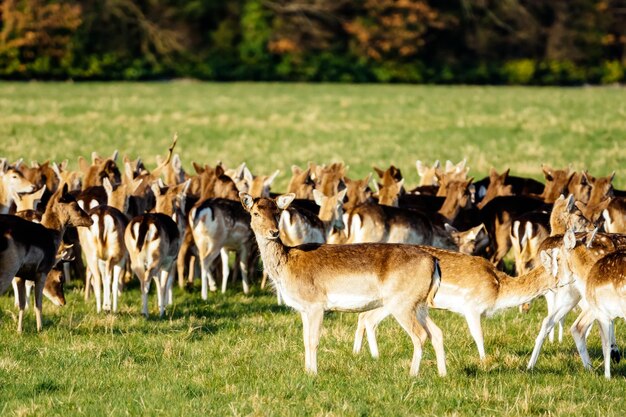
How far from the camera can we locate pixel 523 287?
8.66m

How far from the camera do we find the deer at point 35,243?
31.0 ft

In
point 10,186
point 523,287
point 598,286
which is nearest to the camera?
point 598,286

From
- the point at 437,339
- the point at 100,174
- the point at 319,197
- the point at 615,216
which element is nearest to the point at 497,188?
the point at 615,216

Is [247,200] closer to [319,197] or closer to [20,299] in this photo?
[20,299]

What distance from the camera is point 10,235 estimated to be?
31.2 ft

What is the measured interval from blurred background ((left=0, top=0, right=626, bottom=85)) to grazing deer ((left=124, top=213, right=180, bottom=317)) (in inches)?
1836

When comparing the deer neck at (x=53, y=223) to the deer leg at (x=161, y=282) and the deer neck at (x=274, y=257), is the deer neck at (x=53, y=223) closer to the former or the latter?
the deer leg at (x=161, y=282)

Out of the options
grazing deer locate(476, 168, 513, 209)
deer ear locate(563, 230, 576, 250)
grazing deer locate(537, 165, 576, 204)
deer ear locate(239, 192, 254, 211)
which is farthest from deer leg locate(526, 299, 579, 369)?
grazing deer locate(476, 168, 513, 209)

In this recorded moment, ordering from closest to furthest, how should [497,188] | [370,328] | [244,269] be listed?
[370,328] → [244,269] → [497,188]

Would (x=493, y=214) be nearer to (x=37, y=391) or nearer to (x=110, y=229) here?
(x=110, y=229)

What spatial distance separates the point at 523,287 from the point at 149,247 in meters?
4.21

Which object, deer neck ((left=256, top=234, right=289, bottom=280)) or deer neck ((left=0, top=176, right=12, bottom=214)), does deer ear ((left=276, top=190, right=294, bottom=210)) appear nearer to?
deer neck ((left=256, top=234, right=289, bottom=280))

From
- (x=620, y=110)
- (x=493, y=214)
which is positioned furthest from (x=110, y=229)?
(x=620, y=110)

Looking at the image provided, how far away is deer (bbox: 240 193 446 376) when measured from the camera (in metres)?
8.14
